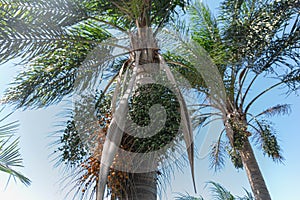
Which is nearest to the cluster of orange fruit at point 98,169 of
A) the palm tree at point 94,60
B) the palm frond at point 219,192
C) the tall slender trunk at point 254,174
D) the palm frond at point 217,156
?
the palm tree at point 94,60

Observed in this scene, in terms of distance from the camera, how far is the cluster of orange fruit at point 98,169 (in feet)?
6.77

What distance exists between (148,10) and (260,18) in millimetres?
1800

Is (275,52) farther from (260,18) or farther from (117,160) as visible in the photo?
(117,160)

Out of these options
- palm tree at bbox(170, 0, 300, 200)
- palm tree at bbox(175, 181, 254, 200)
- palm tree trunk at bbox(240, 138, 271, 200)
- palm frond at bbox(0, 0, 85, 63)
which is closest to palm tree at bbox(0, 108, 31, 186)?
palm frond at bbox(0, 0, 85, 63)

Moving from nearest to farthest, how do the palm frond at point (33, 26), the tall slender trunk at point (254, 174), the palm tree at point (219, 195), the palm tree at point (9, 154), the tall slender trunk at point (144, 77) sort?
the palm tree at point (9, 154) < the tall slender trunk at point (144, 77) < the palm frond at point (33, 26) < the tall slender trunk at point (254, 174) < the palm tree at point (219, 195)

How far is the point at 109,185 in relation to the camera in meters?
2.10

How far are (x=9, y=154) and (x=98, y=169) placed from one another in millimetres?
619

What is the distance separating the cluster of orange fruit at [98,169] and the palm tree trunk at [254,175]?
314 centimetres

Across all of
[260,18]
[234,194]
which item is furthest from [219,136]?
[260,18]

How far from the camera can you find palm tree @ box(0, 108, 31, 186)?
1.86 m

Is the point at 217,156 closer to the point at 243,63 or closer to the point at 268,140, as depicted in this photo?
the point at 268,140

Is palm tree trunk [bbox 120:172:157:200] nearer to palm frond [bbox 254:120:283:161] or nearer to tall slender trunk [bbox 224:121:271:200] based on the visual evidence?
tall slender trunk [bbox 224:121:271:200]

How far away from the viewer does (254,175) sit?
15.9ft

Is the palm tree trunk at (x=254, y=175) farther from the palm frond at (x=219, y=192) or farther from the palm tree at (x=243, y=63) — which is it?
the palm frond at (x=219, y=192)
